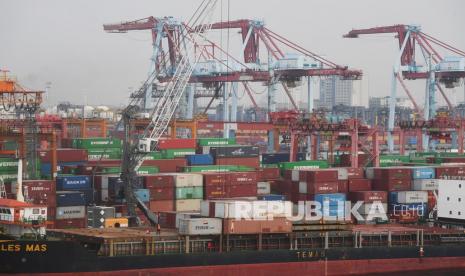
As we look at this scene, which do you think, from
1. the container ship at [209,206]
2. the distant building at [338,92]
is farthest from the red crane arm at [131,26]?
the distant building at [338,92]

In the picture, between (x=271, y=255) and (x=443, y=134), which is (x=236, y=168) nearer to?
(x=271, y=255)

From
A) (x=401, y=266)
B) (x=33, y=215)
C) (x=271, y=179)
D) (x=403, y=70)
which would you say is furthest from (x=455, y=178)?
(x=403, y=70)

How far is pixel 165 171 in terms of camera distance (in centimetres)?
4422

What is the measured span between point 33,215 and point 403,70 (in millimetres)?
46043

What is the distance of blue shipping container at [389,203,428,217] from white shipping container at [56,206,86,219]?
13.1 m

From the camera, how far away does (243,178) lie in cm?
3875

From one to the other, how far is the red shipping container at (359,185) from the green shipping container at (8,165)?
1365cm

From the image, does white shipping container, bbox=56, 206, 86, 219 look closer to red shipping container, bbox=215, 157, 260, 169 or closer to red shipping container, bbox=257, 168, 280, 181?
red shipping container, bbox=257, 168, 280, 181

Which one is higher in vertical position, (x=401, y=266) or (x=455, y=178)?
(x=455, y=178)

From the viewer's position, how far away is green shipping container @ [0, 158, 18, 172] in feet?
122

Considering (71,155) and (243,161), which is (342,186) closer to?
(243,161)

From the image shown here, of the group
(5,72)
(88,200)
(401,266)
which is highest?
(5,72)

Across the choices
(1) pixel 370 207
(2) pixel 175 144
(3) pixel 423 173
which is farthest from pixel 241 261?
(2) pixel 175 144

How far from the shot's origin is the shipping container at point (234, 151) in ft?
148
